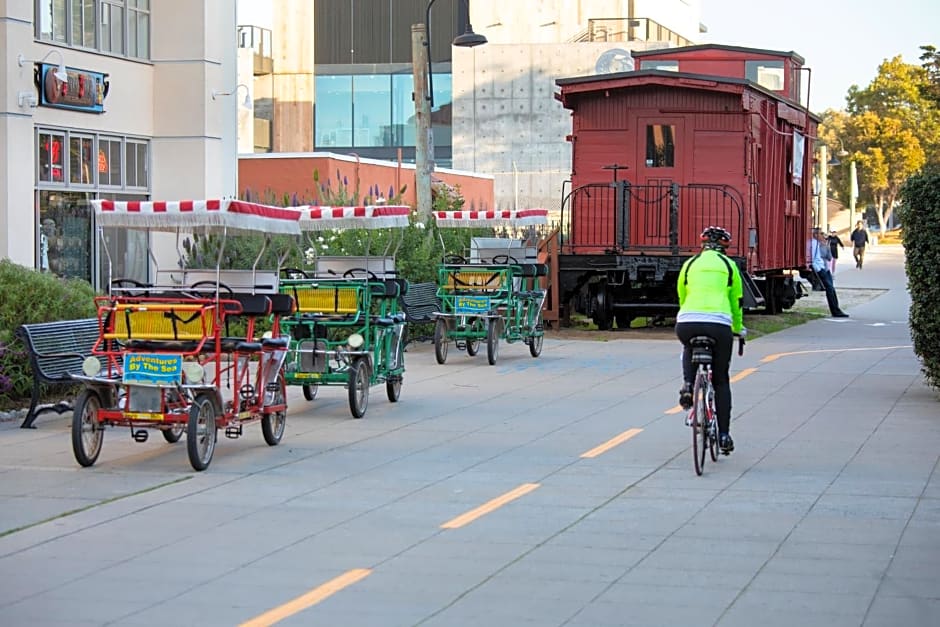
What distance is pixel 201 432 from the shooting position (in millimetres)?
11273

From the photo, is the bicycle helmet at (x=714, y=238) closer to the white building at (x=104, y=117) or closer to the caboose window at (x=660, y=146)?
the caboose window at (x=660, y=146)

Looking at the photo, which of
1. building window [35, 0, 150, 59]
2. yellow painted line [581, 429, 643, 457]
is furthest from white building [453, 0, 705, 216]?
yellow painted line [581, 429, 643, 457]

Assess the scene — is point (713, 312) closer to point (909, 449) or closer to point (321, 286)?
point (909, 449)

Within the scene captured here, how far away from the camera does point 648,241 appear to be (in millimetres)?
25000

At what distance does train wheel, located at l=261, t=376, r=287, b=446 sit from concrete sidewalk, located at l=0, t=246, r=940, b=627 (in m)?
0.22

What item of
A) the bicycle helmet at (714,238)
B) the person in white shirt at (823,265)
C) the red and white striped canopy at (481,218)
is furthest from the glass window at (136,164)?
the bicycle helmet at (714,238)

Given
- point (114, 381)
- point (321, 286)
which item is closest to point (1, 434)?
point (114, 381)

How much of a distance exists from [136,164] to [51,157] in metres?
2.91

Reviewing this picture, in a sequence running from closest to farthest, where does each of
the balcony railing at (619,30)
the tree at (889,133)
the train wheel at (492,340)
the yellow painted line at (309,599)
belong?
1. the yellow painted line at (309,599)
2. the train wheel at (492,340)
3. the balcony railing at (619,30)
4. the tree at (889,133)

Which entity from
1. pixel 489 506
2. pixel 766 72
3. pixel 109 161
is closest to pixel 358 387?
pixel 489 506

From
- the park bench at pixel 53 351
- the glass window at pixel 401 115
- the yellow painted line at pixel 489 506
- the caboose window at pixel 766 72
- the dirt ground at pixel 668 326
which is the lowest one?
the yellow painted line at pixel 489 506

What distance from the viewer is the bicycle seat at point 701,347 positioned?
11.6 meters

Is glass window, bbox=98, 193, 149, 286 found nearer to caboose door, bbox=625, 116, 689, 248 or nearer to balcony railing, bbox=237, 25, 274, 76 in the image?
caboose door, bbox=625, 116, 689, 248

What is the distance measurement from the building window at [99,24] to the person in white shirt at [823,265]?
14255 mm
